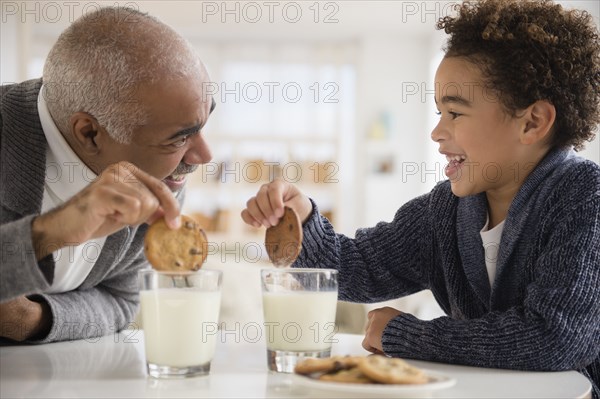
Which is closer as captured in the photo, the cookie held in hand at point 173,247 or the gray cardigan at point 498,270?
the cookie held in hand at point 173,247

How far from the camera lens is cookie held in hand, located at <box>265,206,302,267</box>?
48.5 inches

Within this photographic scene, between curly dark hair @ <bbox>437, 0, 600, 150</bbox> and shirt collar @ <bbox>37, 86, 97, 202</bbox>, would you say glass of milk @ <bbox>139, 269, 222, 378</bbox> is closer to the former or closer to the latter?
shirt collar @ <bbox>37, 86, 97, 202</bbox>

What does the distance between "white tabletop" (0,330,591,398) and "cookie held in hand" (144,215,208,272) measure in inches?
6.6

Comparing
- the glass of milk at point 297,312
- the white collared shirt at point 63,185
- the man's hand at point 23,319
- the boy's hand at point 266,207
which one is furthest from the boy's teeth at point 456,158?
the man's hand at point 23,319

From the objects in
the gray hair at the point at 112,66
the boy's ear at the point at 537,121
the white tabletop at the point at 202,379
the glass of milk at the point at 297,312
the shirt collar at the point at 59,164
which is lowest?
the white tabletop at the point at 202,379

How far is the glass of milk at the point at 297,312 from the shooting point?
1.13 metres

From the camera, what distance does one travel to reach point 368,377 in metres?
0.97

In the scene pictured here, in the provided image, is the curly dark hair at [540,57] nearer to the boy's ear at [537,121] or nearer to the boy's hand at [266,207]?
the boy's ear at [537,121]

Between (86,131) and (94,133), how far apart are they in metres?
0.02

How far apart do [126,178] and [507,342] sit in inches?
26.3

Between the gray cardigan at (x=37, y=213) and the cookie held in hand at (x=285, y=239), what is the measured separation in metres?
0.45

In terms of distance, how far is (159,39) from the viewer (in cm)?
168

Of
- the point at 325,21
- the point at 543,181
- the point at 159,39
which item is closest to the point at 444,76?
the point at 543,181

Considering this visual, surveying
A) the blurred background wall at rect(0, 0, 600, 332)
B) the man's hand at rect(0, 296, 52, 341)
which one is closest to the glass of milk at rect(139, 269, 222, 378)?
the man's hand at rect(0, 296, 52, 341)
